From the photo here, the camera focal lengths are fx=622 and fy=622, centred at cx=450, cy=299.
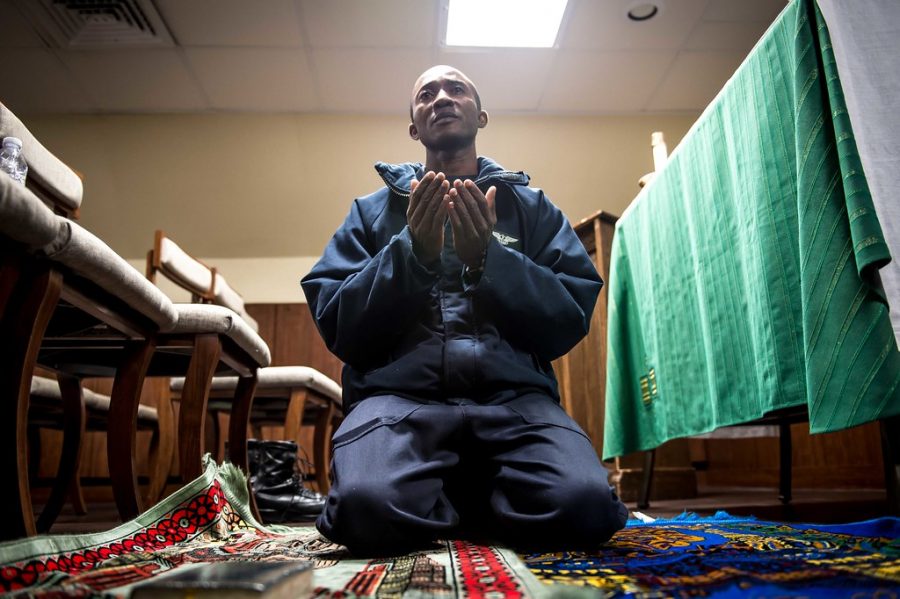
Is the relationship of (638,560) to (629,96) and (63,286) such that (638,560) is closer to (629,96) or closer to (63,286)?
(63,286)

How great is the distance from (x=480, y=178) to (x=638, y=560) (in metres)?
0.73

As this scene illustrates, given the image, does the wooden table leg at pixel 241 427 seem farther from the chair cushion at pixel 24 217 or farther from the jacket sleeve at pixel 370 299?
the chair cushion at pixel 24 217

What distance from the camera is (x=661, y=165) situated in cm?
178

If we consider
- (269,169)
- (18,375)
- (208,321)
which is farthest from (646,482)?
(269,169)

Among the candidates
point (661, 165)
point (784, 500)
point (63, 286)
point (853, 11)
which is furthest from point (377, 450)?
point (784, 500)

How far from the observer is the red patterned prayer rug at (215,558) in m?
0.56

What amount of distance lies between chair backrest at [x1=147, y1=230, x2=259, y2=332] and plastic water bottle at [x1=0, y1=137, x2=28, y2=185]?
35.9 inches

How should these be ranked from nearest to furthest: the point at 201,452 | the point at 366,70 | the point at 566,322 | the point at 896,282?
the point at 896,282 → the point at 566,322 → the point at 201,452 → the point at 366,70

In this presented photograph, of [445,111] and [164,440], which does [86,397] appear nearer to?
[164,440]

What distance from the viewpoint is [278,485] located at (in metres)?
1.86

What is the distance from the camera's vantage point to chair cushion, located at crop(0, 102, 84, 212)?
1.06m

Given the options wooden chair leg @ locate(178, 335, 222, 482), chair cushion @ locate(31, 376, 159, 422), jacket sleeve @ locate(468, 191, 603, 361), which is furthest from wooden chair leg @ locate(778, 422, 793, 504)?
chair cushion @ locate(31, 376, 159, 422)

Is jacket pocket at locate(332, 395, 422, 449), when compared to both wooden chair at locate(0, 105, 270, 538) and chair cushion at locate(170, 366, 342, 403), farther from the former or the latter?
chair cushion at locate(170, 366, 342, 403)

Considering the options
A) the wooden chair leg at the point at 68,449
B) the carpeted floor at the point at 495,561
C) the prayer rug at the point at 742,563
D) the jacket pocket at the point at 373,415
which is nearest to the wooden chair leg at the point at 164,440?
the wooden chair leg at the point at 68,449
